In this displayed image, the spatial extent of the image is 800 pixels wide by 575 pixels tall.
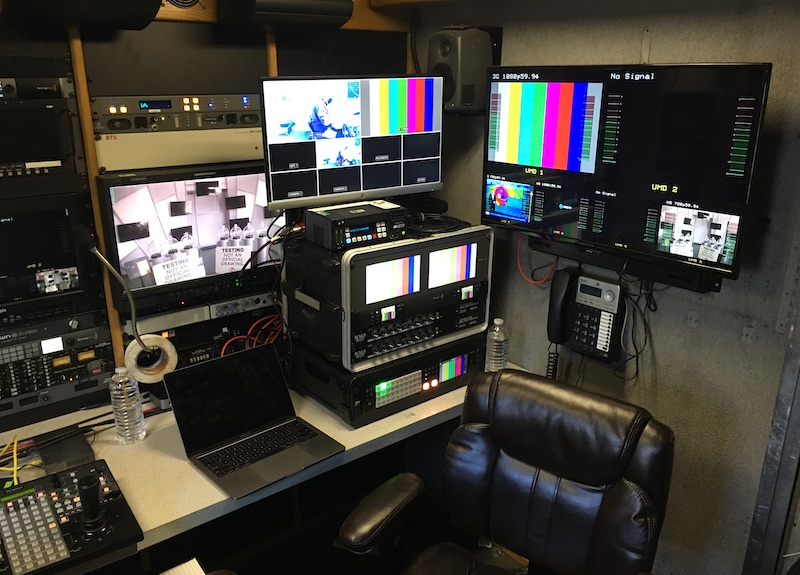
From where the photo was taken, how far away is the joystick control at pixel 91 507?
1.39m

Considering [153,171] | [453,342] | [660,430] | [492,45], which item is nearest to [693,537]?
[660,430]

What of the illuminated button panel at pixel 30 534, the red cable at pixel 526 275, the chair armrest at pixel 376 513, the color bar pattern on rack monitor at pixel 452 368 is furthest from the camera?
the red cable at pixel 526 275

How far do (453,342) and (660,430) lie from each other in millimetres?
820

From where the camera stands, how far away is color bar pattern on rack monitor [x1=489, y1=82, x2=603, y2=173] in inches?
70.8

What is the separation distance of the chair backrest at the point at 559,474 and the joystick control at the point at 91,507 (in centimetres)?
80

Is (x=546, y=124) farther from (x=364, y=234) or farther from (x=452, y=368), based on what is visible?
(x=452, y=368)

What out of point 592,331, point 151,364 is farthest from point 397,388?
point 151,364

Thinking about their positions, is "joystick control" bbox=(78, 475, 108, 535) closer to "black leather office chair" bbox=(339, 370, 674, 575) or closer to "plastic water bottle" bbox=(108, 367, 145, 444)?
"plastic water bottle" bbox=(108, 367, 145, 444)

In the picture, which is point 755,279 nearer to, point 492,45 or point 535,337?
point 535,337

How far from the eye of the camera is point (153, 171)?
193 cm

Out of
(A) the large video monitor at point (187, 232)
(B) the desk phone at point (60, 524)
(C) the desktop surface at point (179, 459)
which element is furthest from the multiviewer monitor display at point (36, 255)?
(B) the desk phone at point (60, 524)

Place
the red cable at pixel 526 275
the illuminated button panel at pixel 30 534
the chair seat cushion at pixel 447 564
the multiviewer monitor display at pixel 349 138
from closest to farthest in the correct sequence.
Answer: the illuminated button panel at pixel 30 534 → the chair seat cushion at pixel 447 564 → the multiviewer monitor display at pixel 349 138 → the red cable at pixel 526 275

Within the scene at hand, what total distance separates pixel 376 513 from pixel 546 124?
3.83 ft

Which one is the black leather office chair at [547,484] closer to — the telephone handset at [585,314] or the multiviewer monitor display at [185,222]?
the telephone handset at [585,314]
